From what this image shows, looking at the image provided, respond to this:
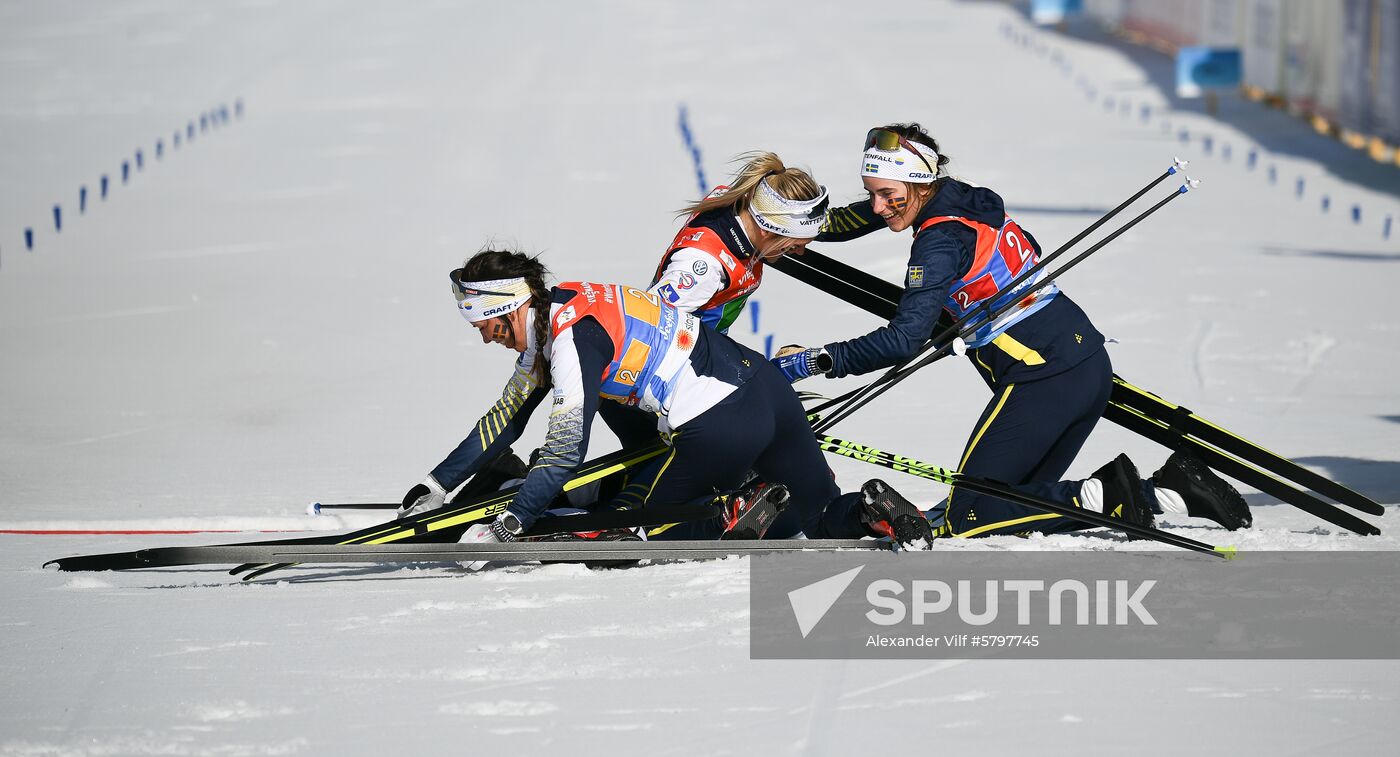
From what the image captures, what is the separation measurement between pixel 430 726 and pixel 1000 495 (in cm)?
215

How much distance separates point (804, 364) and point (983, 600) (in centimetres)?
106

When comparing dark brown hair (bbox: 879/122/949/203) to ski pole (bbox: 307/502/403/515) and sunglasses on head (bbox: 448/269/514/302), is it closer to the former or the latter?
sunglasses on head (bbox: 448/269/514/302)

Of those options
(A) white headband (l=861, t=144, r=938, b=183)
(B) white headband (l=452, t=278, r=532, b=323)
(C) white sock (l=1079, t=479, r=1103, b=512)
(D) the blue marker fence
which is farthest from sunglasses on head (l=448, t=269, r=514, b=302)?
(D) the blue marker fence

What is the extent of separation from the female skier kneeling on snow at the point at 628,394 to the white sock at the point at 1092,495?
2.48 feet

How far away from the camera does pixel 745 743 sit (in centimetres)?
421

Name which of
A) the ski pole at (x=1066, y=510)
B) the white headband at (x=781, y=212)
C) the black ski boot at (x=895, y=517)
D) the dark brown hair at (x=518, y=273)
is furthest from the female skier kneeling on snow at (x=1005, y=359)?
the dark brown hair at (x=518, y=273)

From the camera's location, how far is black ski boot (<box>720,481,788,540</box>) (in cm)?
550

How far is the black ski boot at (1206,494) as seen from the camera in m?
5.88

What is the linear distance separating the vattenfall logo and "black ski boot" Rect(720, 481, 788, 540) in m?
0.31

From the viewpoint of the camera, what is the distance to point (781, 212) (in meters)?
5.84

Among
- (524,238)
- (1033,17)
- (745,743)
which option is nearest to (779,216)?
(745,743)

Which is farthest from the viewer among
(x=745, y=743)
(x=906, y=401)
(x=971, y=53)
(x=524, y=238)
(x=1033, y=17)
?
(x=1033, y=17)

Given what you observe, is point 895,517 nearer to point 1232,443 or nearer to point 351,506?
point 1232,443

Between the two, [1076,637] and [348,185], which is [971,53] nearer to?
[348,185]
